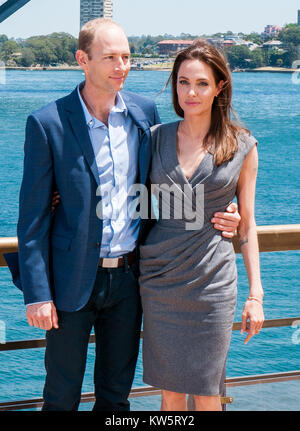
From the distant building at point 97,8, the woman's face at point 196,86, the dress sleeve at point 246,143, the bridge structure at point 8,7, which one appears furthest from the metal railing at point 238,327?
the distant building at point 97,8

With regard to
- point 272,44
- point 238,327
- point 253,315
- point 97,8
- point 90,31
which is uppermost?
point 97,8

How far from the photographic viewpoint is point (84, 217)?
155 centimetres

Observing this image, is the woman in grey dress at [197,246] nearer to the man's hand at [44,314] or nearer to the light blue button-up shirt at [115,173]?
the light blue button-up shirt at [115,173]

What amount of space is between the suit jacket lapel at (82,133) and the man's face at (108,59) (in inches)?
3.0

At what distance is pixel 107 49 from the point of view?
154 centimetres

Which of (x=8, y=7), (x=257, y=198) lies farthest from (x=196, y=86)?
(x=257, y=198)

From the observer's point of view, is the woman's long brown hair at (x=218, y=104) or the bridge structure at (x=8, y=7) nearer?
the woman's long brown hair at (x=218, y=104)

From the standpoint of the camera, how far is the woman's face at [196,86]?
1.60 meters

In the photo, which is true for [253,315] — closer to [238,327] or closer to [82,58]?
[238,327]

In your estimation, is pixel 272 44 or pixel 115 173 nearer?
pixel 115 173

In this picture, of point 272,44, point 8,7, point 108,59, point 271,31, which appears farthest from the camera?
point 271,31

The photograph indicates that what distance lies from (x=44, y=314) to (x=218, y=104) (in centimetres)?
62

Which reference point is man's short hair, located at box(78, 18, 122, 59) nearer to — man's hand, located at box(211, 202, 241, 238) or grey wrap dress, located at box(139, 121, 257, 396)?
grey wrap dress, located at box(139, 121, 257, 396)

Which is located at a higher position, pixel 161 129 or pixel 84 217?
pixel 161 129
